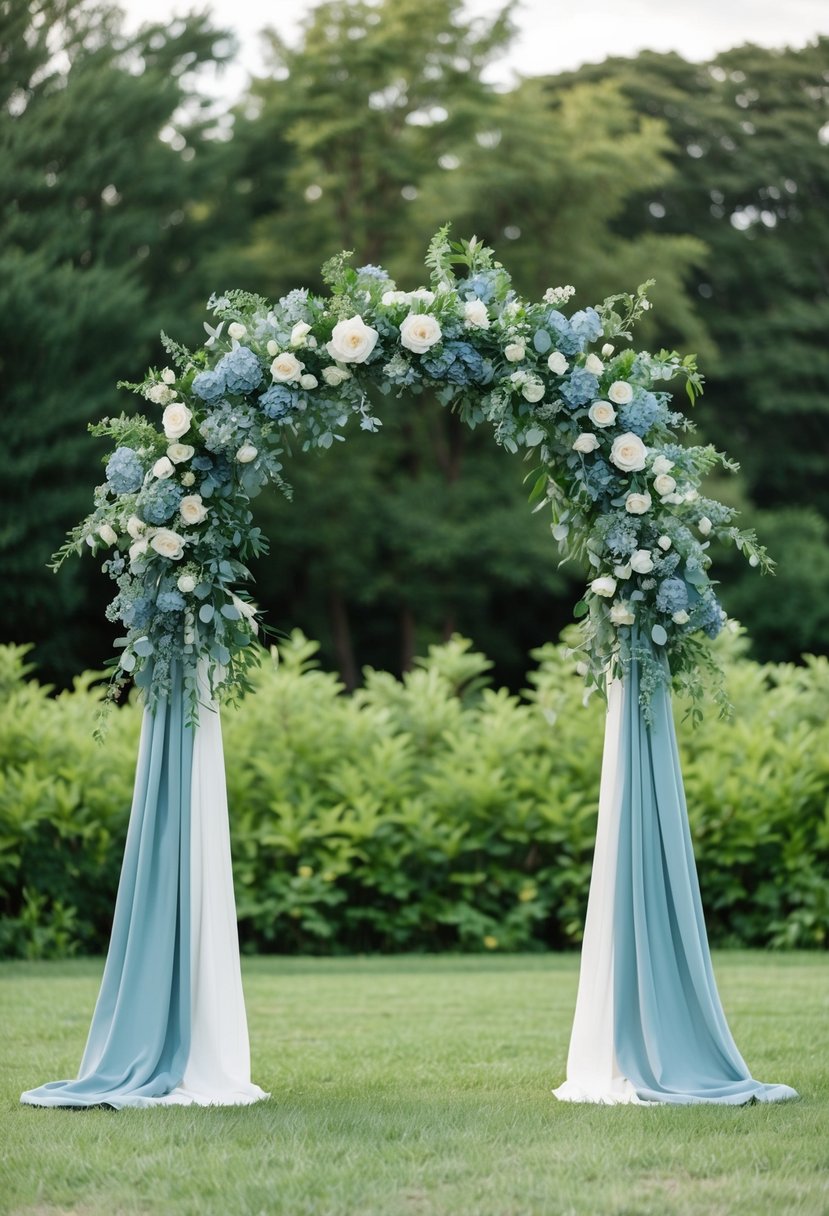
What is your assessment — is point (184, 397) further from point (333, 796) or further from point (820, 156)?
point (820, 156)

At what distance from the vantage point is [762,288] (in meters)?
29.0

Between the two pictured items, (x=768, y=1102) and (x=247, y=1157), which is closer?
(x=247, y=1157)

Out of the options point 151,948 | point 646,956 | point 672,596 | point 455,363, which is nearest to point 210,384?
point 455,363

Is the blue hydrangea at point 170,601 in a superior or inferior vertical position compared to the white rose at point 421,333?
inferior

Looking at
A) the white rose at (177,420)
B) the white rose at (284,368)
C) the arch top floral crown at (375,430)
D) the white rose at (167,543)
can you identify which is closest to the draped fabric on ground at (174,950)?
the arch top floral crown at (375,430)

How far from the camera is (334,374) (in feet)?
16.9

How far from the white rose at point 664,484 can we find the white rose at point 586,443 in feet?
0.86

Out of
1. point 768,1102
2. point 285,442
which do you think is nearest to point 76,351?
point 285,442

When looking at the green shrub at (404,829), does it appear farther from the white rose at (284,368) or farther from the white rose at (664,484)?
the white rose at (284,368)

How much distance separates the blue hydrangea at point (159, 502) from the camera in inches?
201

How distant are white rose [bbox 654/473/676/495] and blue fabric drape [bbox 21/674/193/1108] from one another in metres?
1.91

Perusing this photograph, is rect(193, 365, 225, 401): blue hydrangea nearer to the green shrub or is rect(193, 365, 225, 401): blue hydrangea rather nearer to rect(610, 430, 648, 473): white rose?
rect(610, 430, 648, 473): white rose

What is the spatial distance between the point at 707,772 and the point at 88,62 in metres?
18.6

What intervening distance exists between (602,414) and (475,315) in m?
0.59
